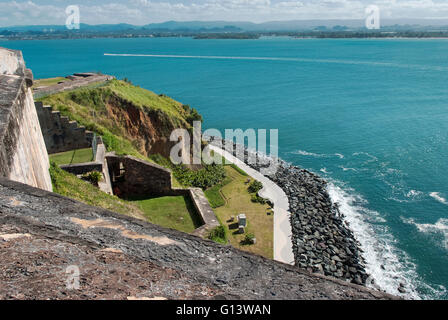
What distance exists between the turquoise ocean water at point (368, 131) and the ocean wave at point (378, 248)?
7cm

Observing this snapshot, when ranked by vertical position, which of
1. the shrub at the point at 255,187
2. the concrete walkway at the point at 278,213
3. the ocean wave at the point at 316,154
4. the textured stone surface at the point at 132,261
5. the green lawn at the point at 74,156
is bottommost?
the concrete walkway at the point at 278,213

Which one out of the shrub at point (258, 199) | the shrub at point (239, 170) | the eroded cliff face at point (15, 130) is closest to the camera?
the eroded cliff face at point (15, 130)

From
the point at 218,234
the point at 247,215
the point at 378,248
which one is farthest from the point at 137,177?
the point at 378,248

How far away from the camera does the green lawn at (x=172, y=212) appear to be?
54.4 ft

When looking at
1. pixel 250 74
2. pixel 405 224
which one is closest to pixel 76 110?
pixel 405 224

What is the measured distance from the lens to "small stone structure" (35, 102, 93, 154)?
21281mm

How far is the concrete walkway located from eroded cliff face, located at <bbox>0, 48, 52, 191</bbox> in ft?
55.8

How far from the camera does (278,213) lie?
29.3 meters

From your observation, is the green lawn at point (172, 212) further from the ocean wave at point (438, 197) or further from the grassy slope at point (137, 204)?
the ocean wave at point (438, 197)

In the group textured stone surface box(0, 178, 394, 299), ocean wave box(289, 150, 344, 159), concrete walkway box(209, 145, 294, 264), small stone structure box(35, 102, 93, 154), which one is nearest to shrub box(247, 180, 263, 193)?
concrete walkway box(209, 145, 294, 264)

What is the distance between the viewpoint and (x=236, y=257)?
3859 millimetres

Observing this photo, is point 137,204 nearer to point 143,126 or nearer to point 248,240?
point 248,240

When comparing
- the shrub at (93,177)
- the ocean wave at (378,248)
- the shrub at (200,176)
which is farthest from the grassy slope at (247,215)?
the shrub at (93,177)
